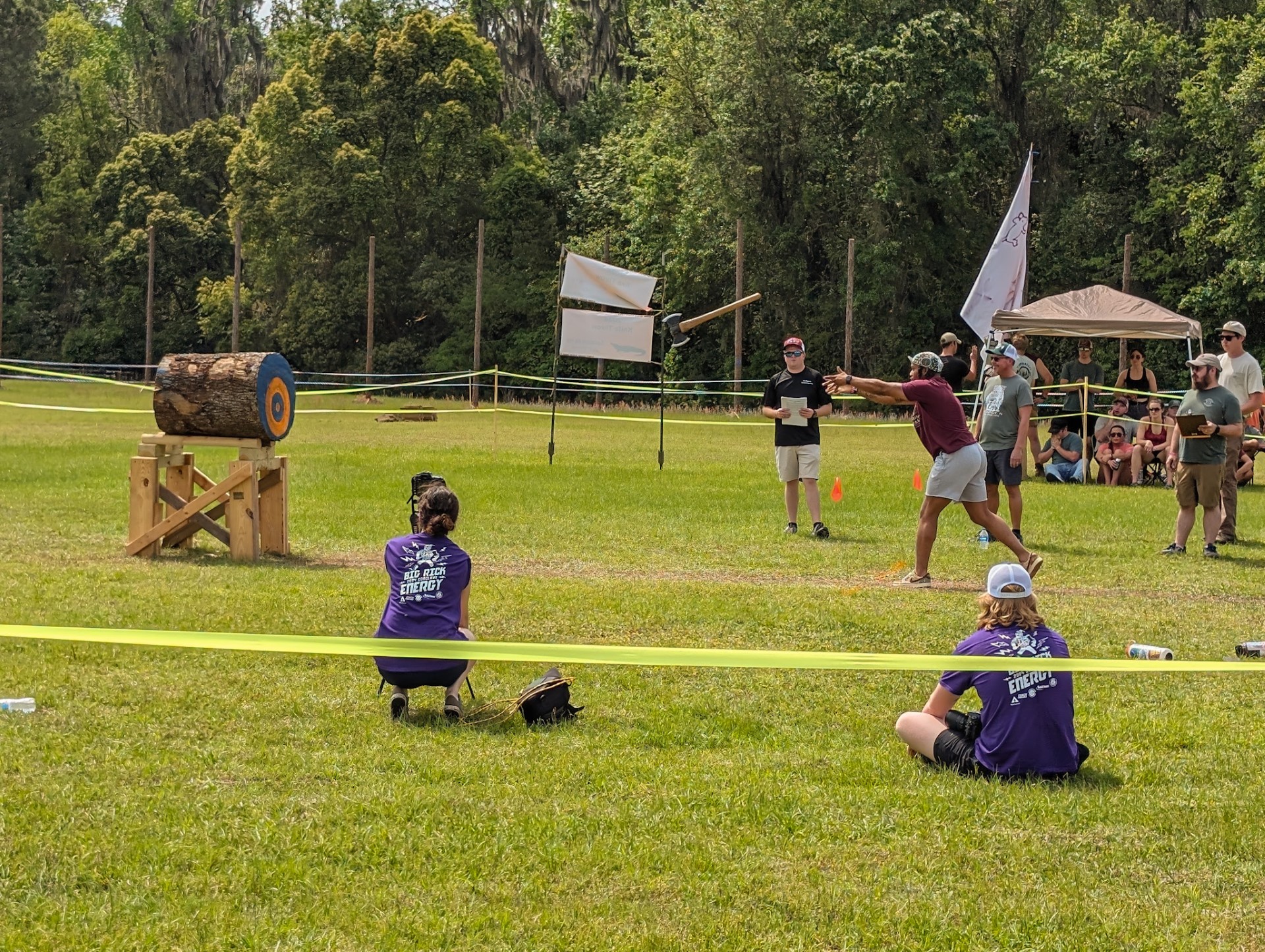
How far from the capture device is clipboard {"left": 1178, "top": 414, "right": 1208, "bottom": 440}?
13.1 meters

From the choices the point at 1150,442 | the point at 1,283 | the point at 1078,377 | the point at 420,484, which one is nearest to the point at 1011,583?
the point at 420,484

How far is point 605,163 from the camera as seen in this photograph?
203 feet

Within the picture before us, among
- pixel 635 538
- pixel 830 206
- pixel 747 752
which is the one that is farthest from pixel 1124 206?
pixel 747 752

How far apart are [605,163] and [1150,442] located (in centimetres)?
4320

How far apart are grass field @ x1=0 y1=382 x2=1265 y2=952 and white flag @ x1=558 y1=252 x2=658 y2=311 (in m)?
10.00

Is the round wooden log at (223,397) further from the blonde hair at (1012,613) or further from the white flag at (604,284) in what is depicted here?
the white flag at (604,284)

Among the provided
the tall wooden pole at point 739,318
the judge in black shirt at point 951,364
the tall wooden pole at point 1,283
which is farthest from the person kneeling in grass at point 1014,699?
the tall wooden pole at point 1,283

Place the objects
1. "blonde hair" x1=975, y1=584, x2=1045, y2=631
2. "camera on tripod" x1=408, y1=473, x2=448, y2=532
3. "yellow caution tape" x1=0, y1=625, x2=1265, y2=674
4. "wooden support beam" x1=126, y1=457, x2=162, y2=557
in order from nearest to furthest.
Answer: "yellow caution tape" x1=0, y1=625, x2=1265, y2=674 → "blonde hair" x1=975, y1=584, x2=1045, y2=631 → "camera on tripod" x1=408, y1=473, x2=448, y2=532 → "wooden support beam" x1=126, y1=457, x2=162, y2=557

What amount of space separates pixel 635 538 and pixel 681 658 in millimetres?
8365

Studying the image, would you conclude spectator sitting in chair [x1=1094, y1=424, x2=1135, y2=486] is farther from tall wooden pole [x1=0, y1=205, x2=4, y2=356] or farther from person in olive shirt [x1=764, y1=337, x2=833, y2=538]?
tall wooden pole [x1=0, y1=205, x2=4, y2=356]

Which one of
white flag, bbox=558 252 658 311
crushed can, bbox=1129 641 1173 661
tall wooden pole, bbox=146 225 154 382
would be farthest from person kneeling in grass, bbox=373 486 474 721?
tall wooden pole, bbox=146 225 154 382

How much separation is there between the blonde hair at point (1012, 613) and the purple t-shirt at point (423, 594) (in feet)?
7.78

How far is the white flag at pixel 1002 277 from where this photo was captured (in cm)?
2342

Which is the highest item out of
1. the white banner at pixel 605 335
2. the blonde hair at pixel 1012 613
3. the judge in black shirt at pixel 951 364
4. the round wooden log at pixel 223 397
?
the white banner at pixel 605 335
